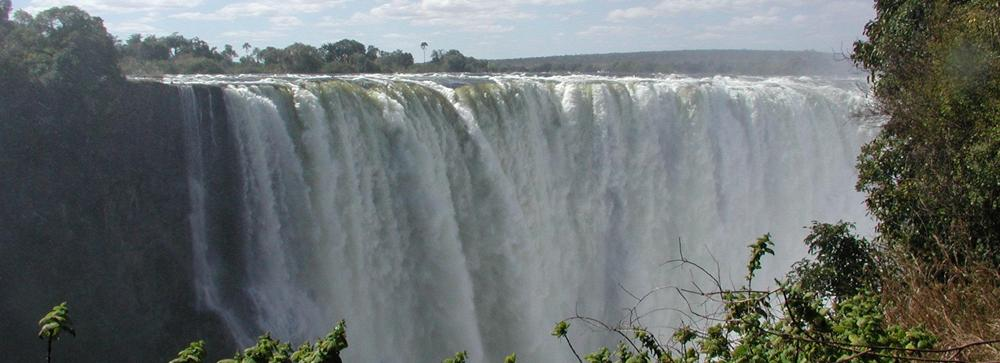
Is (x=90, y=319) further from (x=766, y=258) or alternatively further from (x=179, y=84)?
(x=766, y=258)

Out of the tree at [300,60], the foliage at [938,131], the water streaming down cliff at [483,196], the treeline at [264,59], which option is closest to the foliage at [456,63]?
the treeline at [264,59]

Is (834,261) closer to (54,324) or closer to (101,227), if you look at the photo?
(54,324)

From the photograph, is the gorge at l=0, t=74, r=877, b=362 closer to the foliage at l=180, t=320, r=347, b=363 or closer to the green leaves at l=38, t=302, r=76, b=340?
the foliage at l=180, t=320, r=347, b=363

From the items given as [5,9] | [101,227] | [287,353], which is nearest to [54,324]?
[287,353]

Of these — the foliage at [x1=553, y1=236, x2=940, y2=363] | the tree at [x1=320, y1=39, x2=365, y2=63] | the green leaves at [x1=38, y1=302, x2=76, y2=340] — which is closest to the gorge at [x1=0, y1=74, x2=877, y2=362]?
the foliage at [x1=553, y1=236, x2=940, y2=363]

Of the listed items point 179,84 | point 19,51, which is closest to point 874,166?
point 179,84

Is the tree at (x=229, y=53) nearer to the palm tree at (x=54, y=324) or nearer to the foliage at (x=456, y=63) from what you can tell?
the foliage at (x=456, y=63)
